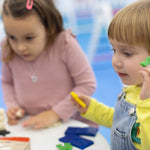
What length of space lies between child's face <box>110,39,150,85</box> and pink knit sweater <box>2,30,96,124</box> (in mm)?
341

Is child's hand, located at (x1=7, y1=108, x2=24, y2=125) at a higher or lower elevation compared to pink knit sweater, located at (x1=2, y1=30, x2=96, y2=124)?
lower

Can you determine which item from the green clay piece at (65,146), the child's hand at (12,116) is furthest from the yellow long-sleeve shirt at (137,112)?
the child's hand at (12,116)

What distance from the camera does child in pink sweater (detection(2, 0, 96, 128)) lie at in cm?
91

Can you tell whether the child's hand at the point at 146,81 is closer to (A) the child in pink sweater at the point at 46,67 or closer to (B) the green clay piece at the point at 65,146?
(B) the green clay piece at the point at 65,146

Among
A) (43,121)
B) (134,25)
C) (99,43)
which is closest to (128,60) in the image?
(134,25)

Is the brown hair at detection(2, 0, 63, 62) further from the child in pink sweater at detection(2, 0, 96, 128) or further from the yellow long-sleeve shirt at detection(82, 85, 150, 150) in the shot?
the yellow long-sleeve shirt at detection(82, 85, 150, 150)

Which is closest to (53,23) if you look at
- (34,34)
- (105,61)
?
(34,34)

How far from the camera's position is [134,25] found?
0.58 meters

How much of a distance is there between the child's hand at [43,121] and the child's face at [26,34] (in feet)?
0.75

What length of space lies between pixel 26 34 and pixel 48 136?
1.19ft

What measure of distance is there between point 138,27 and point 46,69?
0.49 meters

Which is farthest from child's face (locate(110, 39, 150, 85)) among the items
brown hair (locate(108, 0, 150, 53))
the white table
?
the white table

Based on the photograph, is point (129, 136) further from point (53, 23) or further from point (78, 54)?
point (53, 23)

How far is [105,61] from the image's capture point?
3273 mm
